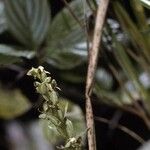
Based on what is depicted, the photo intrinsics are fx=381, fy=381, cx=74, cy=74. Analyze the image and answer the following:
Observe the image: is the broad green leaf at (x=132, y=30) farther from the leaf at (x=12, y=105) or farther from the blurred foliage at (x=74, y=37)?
the leaf at (x=12, y=105)

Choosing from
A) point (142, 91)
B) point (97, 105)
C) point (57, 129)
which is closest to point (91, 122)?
point (57, 129)

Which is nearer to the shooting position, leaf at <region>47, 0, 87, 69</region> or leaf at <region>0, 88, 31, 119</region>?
leaf at <region>47, 0, 87, 69</region>

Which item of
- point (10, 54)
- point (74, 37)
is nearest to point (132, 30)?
point (74, 37)

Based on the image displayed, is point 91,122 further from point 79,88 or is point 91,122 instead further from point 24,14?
point 79,88

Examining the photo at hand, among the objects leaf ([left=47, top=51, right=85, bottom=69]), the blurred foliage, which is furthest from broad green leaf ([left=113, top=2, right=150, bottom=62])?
leaf ([left=47, top=51, right=85, bottom=69])

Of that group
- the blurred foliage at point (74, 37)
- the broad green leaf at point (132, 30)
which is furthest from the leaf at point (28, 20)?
the broad green leaf at point (132, 30)

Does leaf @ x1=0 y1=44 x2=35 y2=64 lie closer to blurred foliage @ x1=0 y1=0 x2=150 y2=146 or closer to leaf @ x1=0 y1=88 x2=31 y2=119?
blurred foliage @ x1=0 y1=0 x2=150 y2=146
